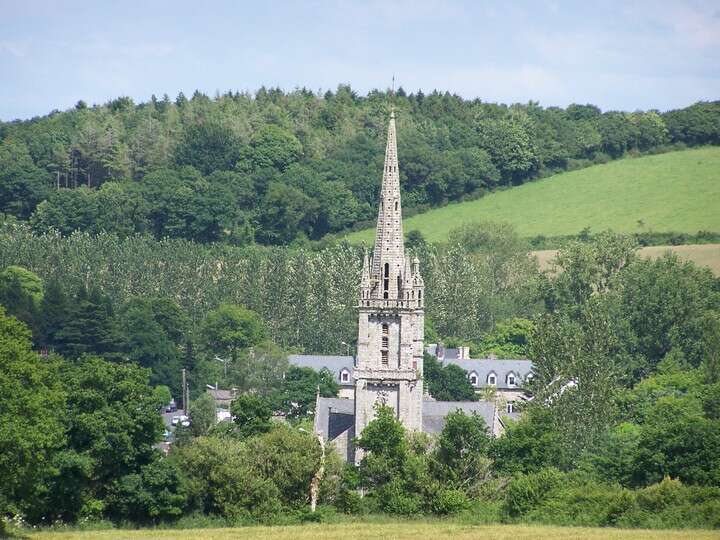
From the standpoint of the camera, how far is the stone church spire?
11269 cm

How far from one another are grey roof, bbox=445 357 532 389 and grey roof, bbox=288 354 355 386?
753 cm

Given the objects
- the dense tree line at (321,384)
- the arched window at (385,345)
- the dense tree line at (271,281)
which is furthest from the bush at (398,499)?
the dense tree line at (271,281)

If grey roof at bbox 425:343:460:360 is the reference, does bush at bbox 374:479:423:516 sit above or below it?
above

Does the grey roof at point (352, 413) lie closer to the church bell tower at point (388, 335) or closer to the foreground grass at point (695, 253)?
the church bell tower at point (388, 335)

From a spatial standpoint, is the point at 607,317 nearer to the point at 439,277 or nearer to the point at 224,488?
the point at 439,277

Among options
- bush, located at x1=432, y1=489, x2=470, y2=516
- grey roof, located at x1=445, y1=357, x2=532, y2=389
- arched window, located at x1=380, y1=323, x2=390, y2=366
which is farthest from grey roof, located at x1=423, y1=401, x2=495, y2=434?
grey roof, located at x1=445, y1=357, x2=532, y2=389

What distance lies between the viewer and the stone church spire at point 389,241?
113m

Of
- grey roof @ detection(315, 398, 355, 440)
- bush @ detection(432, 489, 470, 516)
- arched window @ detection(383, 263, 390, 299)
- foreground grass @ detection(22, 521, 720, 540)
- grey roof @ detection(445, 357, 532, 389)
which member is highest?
arched window @ detection(383, 263, 390, 299)

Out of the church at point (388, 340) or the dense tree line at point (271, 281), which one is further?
the dense tree line at point (271, 281)

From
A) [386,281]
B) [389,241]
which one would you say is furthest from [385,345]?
[389,241]

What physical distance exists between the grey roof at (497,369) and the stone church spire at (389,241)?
132ft

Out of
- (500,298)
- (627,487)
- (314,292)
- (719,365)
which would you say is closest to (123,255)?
(314,292)

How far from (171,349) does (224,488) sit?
70865 mm

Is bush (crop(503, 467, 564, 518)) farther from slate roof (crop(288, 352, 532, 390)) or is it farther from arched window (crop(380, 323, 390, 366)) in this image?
slate roof (crop(288, 352, 532, 390))
